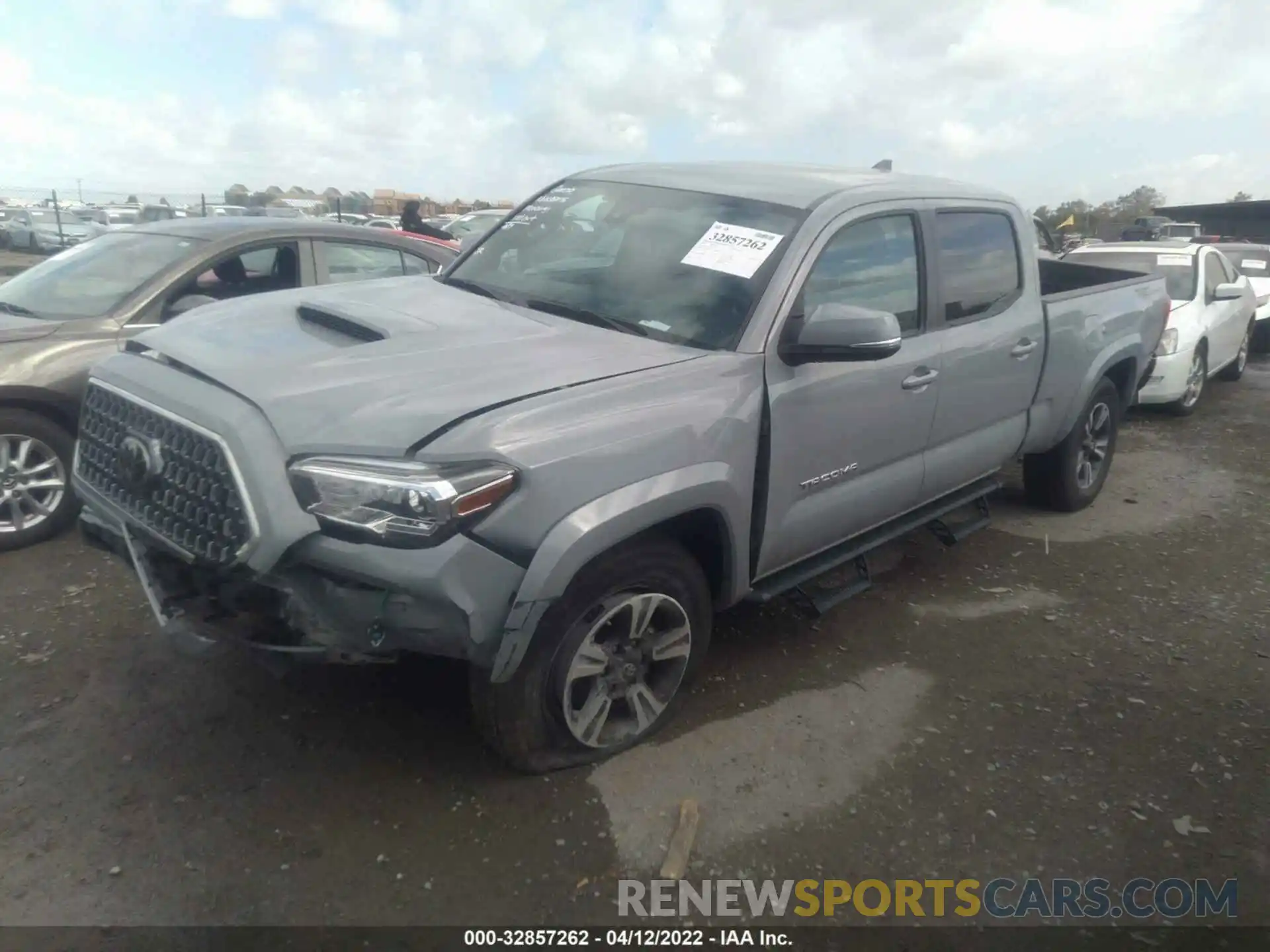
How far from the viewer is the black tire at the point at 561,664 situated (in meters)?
2.85

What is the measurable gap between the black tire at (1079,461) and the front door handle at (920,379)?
6.37 feet

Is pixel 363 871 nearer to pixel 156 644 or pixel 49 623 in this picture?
pixel 156 644

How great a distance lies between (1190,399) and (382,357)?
8.33 metres

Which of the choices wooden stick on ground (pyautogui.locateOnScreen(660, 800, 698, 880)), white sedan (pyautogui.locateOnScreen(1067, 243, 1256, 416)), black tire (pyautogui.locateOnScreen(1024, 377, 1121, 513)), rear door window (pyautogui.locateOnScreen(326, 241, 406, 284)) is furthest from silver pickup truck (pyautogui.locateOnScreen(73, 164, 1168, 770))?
white sedan (pyautogui.locateOnScreen(1067, 243, 1256, 416))

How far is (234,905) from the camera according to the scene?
8.46ft

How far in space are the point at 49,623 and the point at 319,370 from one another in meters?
2.12

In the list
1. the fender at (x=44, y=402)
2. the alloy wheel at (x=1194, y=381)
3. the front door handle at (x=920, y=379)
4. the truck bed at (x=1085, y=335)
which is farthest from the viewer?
the alloy wheel at (x=1194, y=381)

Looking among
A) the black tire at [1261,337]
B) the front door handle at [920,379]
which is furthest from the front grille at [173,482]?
the black tire at [1261,337]

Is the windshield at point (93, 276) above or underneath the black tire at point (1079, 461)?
above

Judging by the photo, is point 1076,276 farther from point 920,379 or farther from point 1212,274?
point 1212,274

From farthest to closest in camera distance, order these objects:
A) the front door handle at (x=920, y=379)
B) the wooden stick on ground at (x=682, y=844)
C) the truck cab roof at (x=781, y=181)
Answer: the front door handle at (x=920, y=379)
the truck cab roof at (x=781, y=181)
the wooden stick on ground at (x=682, y=844)

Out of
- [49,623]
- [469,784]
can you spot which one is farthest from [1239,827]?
[49,623]

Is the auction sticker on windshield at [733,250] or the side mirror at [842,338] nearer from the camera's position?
the side mirror at [842,338]

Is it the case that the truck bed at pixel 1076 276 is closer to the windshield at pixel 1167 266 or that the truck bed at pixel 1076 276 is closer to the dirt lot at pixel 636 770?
the dirt lot at pixel 636 770
